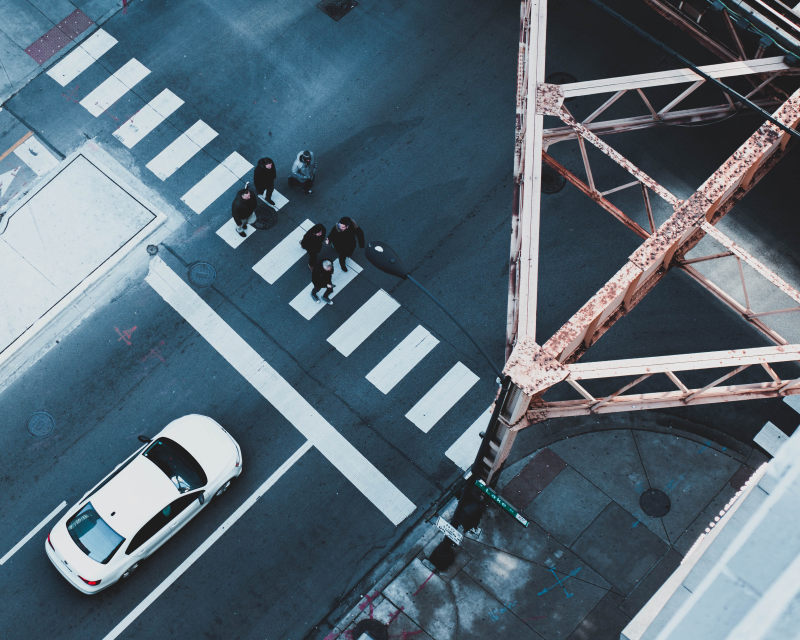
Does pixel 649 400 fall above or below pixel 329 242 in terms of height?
below

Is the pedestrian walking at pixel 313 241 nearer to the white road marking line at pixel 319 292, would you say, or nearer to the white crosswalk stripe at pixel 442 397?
the white road marking line at pixel 319 292

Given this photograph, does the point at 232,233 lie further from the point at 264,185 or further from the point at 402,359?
the point at 402,359

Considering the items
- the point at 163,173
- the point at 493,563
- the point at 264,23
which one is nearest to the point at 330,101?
the point at 264,23

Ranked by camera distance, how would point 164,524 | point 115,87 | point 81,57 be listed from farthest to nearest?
1. point 81,57
2. point 115,87
3. point 164,524

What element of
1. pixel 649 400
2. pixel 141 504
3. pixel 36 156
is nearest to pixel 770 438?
pixel 649 400

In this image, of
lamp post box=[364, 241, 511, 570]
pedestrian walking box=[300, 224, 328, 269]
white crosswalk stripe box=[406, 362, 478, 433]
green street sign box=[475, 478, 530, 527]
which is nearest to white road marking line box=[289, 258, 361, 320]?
pedestrian walking box=[300, 224, 328, 269]

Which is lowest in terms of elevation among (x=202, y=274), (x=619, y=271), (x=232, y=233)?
(x=202, y=274)

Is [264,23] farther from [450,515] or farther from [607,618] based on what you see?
[607,618]

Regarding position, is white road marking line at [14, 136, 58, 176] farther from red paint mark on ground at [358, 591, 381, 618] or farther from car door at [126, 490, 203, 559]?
red paint mark on ground at [358, 591, 381, 618]
